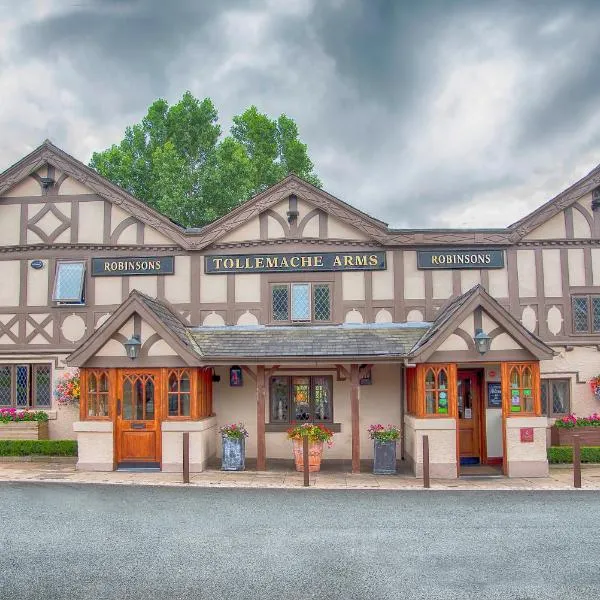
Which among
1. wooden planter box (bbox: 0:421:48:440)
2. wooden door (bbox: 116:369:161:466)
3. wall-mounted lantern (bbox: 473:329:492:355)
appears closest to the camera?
wall-mounted lantern (bbox: 473:329:492:355)

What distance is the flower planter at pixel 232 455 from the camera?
43.8 ft

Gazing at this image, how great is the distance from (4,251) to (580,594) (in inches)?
→ 616

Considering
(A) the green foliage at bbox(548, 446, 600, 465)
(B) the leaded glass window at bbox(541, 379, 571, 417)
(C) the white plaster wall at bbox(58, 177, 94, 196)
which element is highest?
(C) the white plaster wall at bbox(58, 177, 94, 196)

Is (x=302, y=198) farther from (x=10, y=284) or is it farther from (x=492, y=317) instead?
(x=10, y=284)

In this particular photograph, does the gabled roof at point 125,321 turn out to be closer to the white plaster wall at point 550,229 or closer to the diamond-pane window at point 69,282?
the diamond-pane window at point 69,282

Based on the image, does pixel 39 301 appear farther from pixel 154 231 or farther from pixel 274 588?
pixel 274 588

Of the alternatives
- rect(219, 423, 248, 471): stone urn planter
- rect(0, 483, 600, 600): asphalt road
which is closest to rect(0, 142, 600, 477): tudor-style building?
rect(219, 423, 248, 471): stone urn planter

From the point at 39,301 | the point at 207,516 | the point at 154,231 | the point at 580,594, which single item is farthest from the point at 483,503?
the point at 39,301

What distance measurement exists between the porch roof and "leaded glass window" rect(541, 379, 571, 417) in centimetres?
365

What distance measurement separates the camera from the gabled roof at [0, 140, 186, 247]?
605 inches

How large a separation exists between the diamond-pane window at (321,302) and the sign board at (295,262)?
1.80ft

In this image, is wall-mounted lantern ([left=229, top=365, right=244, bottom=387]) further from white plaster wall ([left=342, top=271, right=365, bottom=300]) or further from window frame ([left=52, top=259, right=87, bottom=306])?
window frame ([left=52, top=259, right=87, bottom=306])

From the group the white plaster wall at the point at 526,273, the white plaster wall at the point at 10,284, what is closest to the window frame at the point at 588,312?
the white plaster wall at the point at 526,273

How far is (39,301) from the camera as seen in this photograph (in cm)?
1554
